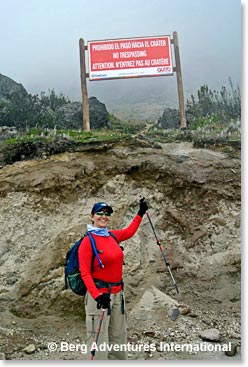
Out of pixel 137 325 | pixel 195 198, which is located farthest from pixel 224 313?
pixel 195 198

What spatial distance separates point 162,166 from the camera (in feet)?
21.5

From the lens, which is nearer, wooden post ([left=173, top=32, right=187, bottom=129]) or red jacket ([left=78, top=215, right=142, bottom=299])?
red jacket ([left=78, top=215, right=142, bottom=299])

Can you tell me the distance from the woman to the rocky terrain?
2.70 ft

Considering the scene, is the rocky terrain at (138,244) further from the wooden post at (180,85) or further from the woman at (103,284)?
the woman at (103,284)

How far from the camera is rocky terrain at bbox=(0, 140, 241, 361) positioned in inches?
201

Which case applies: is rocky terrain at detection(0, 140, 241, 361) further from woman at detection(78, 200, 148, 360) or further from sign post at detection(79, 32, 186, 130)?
sign post at detection(79, 32, 186, 130)

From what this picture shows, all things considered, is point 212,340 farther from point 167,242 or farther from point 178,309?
point 167,242

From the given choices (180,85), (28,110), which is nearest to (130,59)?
(180,85)

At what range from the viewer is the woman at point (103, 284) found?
3.71 meters

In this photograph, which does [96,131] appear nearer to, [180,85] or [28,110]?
[28,110]

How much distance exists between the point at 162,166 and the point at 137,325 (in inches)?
98.0

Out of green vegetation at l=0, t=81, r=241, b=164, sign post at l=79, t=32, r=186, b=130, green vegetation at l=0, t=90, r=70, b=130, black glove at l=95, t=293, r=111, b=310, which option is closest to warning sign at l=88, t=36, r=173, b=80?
sign post at l=79, t=32, r=186, b=130

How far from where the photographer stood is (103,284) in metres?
3.82

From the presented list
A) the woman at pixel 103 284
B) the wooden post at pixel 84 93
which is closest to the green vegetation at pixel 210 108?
the wooden post at pixel 84 93
